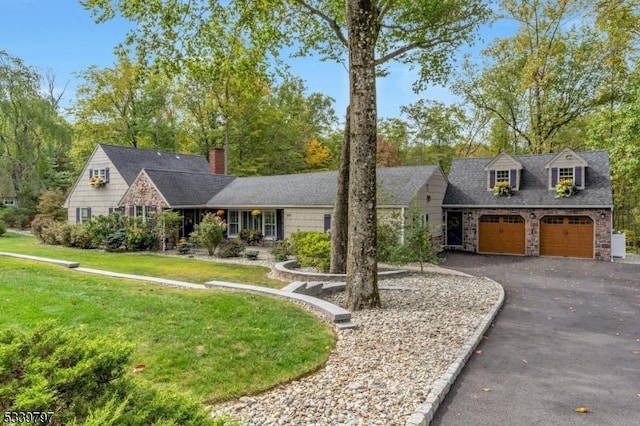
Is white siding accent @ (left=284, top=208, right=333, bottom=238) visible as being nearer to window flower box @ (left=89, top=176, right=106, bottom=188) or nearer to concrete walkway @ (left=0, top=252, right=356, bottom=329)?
concrete walkway @ (left=0, top=252, right=356, bottom=329)

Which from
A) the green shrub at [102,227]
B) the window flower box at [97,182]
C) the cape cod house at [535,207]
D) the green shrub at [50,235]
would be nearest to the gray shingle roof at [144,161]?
the window flower box at [97,182]

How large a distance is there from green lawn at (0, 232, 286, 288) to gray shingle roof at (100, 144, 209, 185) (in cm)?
722

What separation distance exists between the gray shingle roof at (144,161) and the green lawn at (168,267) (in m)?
7.22

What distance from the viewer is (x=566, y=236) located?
19234mm

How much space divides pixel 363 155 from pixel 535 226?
48.3 ft

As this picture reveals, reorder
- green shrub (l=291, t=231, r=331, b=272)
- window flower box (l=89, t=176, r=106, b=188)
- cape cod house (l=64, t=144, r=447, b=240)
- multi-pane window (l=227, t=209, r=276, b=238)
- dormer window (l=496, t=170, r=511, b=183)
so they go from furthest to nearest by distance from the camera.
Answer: window flower box (l=89, t=176, r=106, b=188) < multi-pane window (l=227, t=209, r=276, b=238) < dormer window (l=496, t=170, r=511, b=183) < cape cod house (l=64, t=144, r=447, b=240) < green shrub (l=291, t=231, r=331, b=272)

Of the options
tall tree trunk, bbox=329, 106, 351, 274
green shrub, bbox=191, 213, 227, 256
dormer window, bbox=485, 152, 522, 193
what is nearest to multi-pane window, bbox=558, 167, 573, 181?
dormer window, bbox=485, 152, 522, 193

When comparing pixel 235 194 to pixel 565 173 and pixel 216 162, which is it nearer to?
pixel 216 162

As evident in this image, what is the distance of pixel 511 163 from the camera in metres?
20.9

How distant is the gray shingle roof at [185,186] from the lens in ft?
71.1

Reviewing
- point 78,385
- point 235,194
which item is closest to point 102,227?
point 235,194

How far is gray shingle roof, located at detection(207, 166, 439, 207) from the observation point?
19.0m

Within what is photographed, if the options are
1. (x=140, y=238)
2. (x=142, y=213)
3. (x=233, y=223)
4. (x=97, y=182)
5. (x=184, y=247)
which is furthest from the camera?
(x=97, y=182)

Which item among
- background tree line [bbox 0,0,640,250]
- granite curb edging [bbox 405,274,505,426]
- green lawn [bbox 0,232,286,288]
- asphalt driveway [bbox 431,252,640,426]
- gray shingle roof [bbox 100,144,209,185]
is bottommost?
asphalt driveway [bbox 431,252,640,426]
